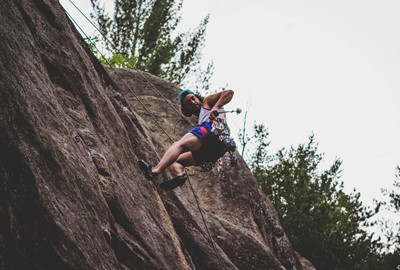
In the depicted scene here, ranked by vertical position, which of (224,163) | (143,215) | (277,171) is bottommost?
(143,215)

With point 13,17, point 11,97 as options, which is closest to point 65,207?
point 11,97

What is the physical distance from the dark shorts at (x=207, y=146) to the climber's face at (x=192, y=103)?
1.71ft

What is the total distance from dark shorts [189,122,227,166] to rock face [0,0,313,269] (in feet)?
1.99

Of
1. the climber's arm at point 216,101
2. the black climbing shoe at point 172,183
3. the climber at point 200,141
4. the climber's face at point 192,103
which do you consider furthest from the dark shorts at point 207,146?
the black climbing shoe at point 172,183

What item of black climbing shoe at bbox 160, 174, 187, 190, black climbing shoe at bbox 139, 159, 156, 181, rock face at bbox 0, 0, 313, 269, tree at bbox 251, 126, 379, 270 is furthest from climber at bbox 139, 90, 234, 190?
tree at bbox 251, 126, 379, 270

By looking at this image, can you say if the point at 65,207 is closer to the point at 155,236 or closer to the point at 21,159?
the point at 21,159

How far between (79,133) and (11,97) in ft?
4.71

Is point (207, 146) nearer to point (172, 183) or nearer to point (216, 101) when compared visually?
point (216, 101)

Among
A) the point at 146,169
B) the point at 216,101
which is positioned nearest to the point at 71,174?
the point at 146,169

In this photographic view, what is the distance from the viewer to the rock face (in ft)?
10.6

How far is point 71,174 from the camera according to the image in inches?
154

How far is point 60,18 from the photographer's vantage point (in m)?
6.00

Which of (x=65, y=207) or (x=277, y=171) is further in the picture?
(x=277, y=171)

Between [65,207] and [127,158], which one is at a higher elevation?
[127,158]
